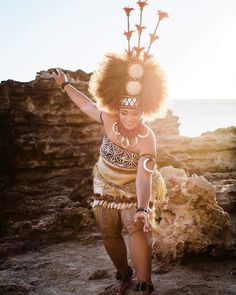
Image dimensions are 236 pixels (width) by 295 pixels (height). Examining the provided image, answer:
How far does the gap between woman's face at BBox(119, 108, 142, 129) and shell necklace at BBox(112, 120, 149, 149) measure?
5cm

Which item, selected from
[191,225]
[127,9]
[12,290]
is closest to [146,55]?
[127,9]

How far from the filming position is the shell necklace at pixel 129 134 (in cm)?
379

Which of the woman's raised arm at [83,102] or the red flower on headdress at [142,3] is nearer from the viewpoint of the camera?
the red flower on headdress at [142,3]

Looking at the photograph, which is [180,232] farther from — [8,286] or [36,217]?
[36,217]

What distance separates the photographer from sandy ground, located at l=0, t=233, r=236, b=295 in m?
4.29

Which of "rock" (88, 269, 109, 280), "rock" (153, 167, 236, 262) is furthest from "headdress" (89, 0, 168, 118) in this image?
"rock" (88, 269, 109, 280)

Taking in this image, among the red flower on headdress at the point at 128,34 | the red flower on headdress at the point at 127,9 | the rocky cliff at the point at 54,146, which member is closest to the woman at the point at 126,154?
the red flower on headdress at the point at 128,34

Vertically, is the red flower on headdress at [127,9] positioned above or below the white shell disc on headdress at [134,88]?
above

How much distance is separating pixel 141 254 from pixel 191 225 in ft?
5.68

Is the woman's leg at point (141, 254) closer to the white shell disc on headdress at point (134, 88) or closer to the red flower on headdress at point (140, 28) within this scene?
the white shell disc on headdress at point (134, 88)

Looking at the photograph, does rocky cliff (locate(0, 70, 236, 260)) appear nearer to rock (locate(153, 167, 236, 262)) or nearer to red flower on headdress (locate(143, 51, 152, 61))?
rock (locate(153, 167, 236, 262))

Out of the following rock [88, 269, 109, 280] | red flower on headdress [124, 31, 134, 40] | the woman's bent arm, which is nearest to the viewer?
red flower on headdress [124, 31, 134, 40]

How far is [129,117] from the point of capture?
3779 millimetres

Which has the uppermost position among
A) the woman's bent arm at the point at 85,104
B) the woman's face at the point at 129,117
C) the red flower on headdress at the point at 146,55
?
the red flower on headdress at the point at 146,55
